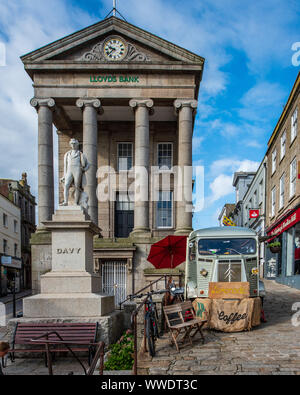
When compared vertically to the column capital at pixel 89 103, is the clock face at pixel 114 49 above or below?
above

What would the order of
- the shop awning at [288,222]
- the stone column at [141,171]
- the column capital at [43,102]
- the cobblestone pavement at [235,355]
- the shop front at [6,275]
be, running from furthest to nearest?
the column capital at [43,102] → the shop awning at [288,222] → the stone column at [141,171] → the shop front at [6,275] → the cobblestone pavement at [235,355]

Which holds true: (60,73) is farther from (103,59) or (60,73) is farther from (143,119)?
(143,119)

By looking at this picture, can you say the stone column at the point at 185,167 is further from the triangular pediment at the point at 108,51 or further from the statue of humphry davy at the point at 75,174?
the statue of humphry davy at the point at 75,174

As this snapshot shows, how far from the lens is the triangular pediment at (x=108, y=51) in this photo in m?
20.9

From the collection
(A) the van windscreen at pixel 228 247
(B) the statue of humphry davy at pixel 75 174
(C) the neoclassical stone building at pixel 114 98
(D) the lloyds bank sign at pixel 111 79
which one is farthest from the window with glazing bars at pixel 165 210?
(B) the statue of humphry davy at pixel 75 174

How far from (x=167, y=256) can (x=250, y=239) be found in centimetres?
392

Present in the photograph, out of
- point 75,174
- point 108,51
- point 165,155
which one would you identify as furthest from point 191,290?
point 108,51

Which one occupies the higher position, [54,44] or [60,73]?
[54,44]

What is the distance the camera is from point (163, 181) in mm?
25047

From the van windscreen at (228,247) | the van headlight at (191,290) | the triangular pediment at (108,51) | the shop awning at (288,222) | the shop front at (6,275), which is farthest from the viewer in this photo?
the triangular pediment at (108,51)

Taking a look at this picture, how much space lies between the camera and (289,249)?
74.5 ft

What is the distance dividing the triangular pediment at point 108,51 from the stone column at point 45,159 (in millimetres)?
2819

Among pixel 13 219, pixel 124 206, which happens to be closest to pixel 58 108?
pixel 124 206

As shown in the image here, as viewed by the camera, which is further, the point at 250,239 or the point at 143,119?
the point at 143,119
